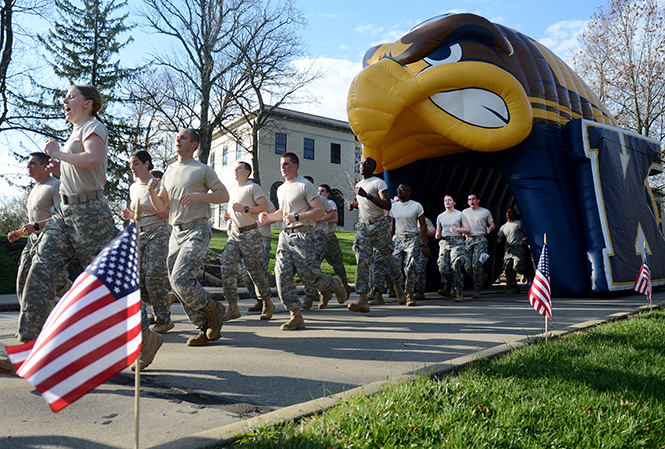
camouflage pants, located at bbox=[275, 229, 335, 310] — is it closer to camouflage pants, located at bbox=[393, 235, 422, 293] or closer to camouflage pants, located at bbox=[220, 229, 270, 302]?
camouflage pants, located at bbox=[220, 229, 270, 302]

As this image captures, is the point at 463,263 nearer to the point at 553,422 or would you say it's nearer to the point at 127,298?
the point at 553,422

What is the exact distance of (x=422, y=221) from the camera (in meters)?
9.75

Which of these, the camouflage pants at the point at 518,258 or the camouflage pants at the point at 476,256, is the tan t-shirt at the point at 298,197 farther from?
the camouflage pants at the point at 518,258

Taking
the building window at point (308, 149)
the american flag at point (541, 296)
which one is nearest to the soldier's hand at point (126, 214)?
the american flag at point (541, 296)

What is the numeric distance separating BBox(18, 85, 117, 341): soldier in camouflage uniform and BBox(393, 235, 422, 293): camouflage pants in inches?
245

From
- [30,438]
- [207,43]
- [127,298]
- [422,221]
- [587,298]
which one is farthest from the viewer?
[207,43]

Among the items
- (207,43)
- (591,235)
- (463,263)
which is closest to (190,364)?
(463,263)

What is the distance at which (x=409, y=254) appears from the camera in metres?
9.84

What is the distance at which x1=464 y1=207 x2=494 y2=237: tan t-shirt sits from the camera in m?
11.4

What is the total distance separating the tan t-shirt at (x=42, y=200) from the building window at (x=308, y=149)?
3636cm

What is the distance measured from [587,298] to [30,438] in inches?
402

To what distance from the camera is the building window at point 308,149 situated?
42.5m

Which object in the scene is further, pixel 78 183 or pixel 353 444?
pixel 78 183

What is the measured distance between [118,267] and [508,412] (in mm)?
2225
